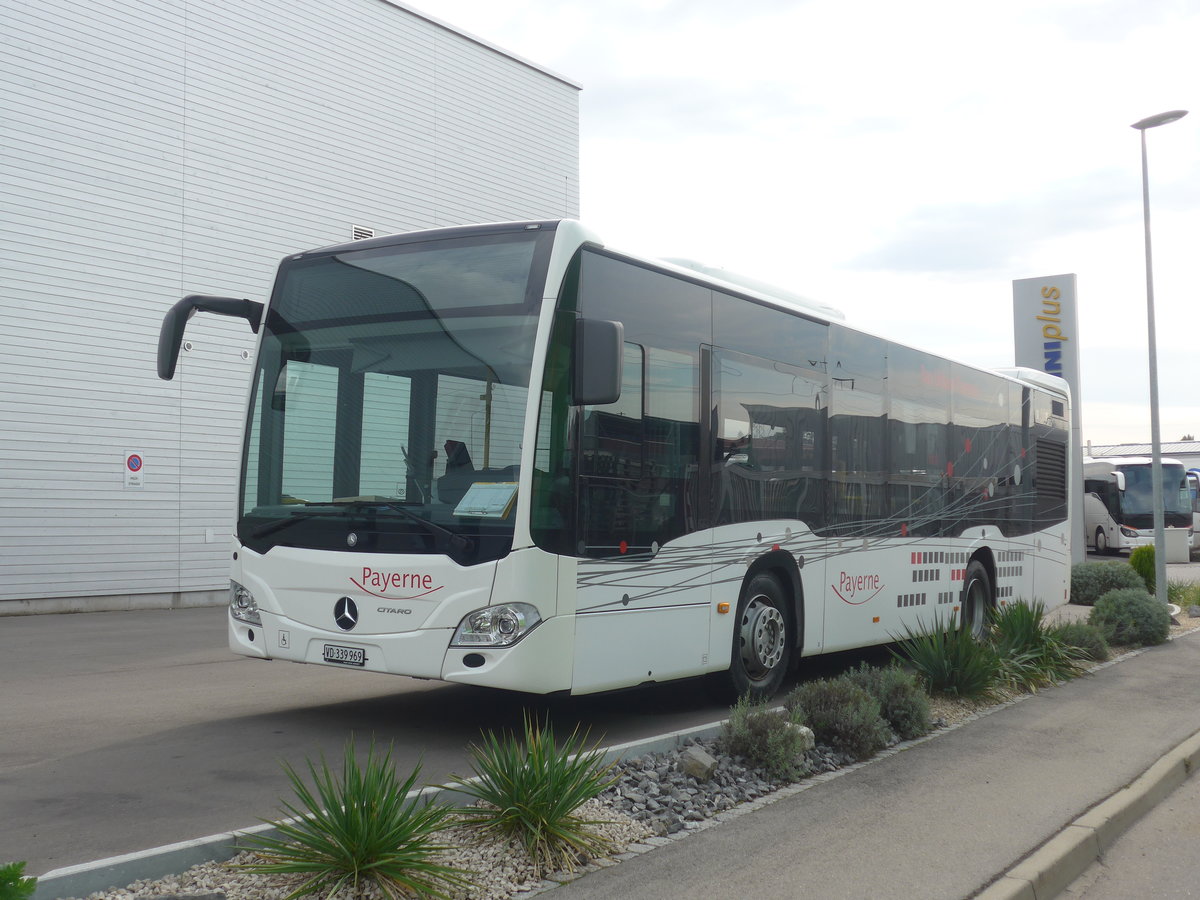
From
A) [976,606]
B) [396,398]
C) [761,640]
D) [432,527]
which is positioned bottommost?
[976,606]

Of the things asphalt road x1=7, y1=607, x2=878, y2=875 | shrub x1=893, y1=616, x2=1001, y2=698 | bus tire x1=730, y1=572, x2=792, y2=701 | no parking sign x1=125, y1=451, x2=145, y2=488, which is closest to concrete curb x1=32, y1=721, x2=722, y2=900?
asphalt road x1=7, y1=607, x2=878, y2=875

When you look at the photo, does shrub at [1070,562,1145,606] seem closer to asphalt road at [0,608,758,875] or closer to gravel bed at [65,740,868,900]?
asphalt road at [0,608,758,875]

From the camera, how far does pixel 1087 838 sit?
19.2 feet

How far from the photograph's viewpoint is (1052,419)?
16.2 meters

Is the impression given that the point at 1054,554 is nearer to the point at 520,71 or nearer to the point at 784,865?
the point at 784,865

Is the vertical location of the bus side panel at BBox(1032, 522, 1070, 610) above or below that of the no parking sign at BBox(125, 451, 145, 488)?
below

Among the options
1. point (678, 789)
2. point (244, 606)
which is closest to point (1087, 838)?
point (678, 789)

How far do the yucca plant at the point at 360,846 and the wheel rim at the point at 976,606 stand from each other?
962 centimetres

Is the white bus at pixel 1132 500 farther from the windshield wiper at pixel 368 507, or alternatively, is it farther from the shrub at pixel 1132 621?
the windshield wiper at pixel 368 507

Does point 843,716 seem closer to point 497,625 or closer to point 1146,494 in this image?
point 497,625

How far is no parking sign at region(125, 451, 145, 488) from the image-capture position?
63.3 ft

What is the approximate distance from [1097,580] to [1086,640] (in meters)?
7.42

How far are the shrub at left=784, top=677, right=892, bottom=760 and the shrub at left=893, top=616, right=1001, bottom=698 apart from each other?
2098 mm

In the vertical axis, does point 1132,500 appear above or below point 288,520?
below
